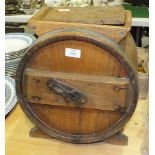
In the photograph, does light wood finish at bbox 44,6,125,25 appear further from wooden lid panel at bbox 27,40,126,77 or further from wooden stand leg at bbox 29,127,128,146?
wooden stand leg at bbox 29,127,128,146

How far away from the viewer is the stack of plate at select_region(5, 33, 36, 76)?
3.64 feet

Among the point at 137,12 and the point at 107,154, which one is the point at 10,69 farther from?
the point at 137,12

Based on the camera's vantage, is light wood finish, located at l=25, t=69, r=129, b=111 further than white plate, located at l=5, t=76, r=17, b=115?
No

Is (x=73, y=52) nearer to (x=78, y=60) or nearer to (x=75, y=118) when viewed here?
(x=78, y=60)

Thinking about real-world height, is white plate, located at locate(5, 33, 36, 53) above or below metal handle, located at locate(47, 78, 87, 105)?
above

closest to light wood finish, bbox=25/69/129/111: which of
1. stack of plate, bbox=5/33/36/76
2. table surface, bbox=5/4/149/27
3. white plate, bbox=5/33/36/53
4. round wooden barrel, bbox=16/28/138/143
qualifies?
round wooden barrel, bbox=16/28/138/143

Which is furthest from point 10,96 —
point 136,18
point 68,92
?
point 136,18

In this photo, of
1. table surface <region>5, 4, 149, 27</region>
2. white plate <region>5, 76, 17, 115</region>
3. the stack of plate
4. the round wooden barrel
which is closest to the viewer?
the round wooden barrel

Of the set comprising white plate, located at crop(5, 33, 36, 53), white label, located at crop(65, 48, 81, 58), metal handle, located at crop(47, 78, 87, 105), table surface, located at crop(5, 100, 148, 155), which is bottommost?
table surface, located at crop(5, 100, 148, 155)

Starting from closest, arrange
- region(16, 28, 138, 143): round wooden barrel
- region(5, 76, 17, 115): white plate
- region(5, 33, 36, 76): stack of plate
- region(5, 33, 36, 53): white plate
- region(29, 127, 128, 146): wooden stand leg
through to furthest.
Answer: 1. region(16, 28, 138, 143): round wooden barrel
2. region(29, 127, 128, 146): wooden stand leg
3. region(5, 76, 17, 115): white plate
4. region(5, 33, 36, 76): stack of plate
5. region(5, 33, 36, 53): white plate

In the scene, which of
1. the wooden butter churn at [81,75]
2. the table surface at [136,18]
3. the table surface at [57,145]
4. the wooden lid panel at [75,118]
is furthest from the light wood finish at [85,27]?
the table surface at [136,18]

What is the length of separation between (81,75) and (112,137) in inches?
10.4

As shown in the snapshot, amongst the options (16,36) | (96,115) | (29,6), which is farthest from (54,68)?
(29,6)

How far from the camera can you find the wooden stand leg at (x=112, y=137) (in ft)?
2.85
